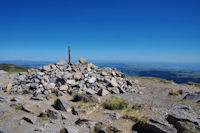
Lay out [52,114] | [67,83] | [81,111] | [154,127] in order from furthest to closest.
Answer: [67,83] → [81,111] → [52,114] → [154,127]

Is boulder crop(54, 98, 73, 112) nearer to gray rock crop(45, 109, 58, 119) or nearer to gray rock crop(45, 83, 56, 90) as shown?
gray rock crop(45, 109, 58, 119)

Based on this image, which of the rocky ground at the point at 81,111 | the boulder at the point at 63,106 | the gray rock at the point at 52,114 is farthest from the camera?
the boulder at the point at 63,106

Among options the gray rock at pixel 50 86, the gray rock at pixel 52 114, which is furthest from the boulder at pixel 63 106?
the gray rock at pixel 50 86

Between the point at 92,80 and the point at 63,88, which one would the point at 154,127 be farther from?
the point at 92,80

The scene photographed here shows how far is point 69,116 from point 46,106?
3561 millimetres

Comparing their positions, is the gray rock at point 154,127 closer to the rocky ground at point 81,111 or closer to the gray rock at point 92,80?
the rocky ground at point 81,111

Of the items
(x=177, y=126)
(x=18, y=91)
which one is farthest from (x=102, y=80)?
(x=177, y=126)

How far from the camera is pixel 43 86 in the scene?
17.9 meters

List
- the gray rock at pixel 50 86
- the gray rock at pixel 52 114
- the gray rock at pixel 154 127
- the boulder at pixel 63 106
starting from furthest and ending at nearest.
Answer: the gray rock at pixel 50 86 → the boulder at pixel 63 106 → the gray rock at pixel 52 114 → the gray rock at pixel 154 127

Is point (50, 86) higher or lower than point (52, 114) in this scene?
higher

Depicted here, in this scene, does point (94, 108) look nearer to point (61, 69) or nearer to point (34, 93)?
point (34, 93)

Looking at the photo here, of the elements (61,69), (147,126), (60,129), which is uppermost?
(61,69)

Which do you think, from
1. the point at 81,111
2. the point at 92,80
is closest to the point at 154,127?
the point at 81,111

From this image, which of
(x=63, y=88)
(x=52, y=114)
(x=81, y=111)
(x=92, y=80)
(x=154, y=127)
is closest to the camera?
(x=154, y=127)
